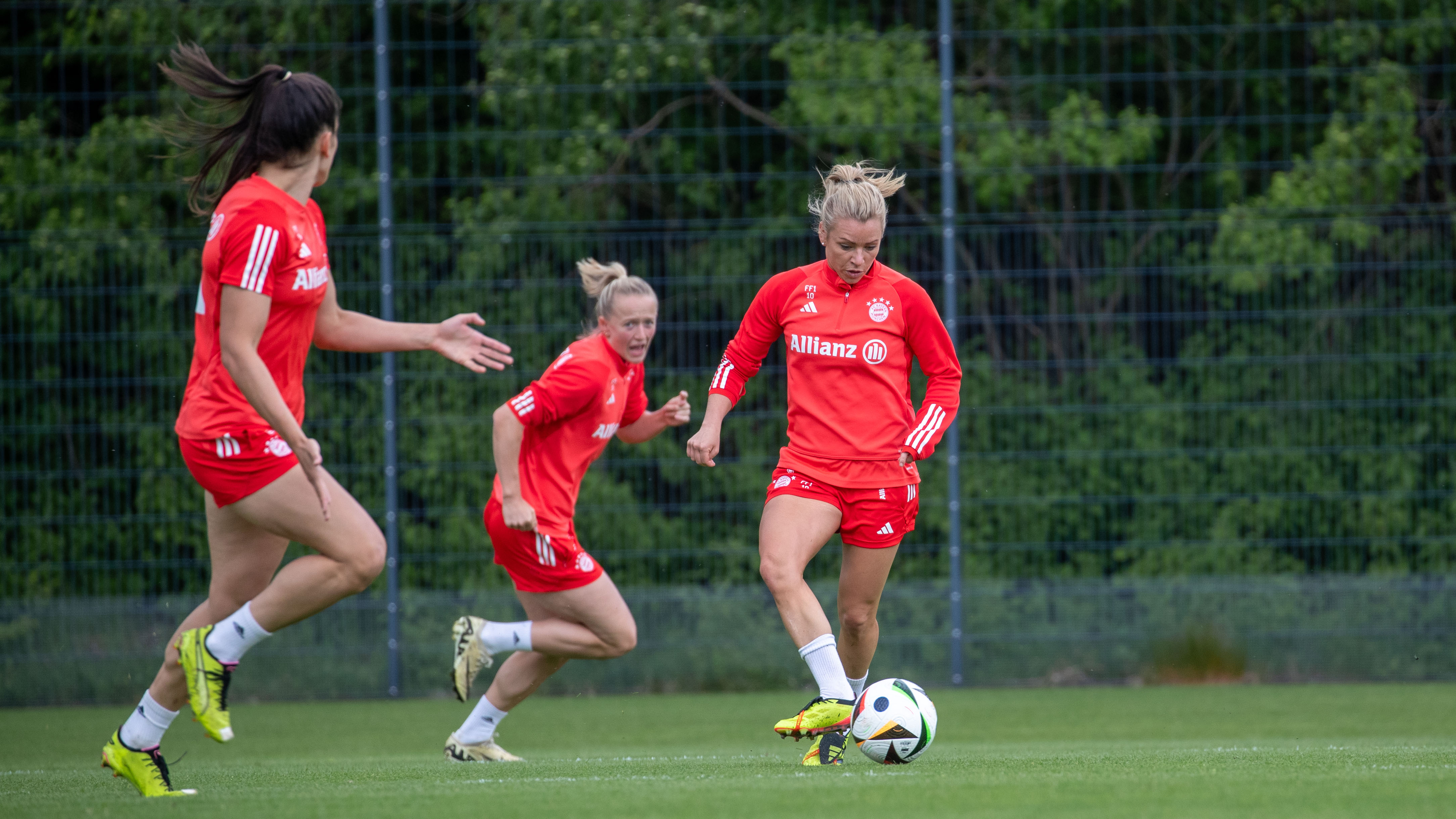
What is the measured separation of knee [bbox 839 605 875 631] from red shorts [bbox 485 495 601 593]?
3.72ft

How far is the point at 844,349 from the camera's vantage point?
A: 16.2 feet

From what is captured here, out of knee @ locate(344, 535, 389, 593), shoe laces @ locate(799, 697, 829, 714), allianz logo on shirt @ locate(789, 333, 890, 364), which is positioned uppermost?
allianz logo on shirt @ locate(789, 333, 890, 364)

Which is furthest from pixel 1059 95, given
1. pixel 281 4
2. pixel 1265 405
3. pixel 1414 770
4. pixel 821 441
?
pixel 1414 770

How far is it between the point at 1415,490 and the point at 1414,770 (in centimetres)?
474

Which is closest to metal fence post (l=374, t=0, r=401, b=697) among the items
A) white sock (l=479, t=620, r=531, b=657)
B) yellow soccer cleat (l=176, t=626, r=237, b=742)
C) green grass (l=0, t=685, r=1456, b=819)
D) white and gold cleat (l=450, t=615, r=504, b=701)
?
green grass (l=0, t=685, r=1456, b=819)

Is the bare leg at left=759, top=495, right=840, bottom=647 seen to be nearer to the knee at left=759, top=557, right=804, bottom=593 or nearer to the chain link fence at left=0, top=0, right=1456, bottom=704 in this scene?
the knee at left=759, top=557, right=804, bottom=593

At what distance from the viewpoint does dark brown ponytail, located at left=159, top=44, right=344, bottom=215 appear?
4.28 meters

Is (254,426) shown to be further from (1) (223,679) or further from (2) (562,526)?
(2) (562,526)

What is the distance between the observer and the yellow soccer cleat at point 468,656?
583 centimetres

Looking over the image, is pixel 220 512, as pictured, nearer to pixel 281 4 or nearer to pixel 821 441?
pixel 821 441

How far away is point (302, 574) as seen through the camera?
429cm

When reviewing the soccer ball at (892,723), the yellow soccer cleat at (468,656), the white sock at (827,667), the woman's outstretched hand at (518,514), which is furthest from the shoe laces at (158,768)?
the soccer ball at (892,723)


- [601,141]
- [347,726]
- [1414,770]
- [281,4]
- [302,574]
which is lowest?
[347,726]

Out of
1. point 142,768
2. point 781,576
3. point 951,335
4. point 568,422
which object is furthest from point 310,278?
point 951,335
